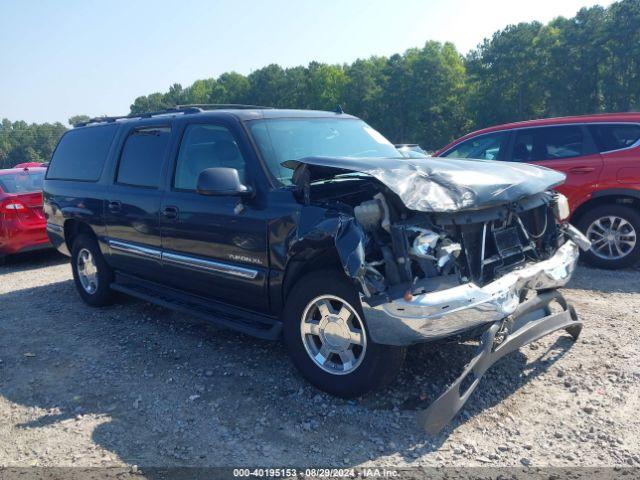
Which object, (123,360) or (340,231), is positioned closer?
(340,231)

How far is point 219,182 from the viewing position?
3793 mm

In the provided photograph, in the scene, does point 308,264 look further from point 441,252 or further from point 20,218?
point 20,218

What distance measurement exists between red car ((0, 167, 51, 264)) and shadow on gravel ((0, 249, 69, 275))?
0.29m

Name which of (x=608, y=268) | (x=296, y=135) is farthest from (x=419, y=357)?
(x=608, y=268)

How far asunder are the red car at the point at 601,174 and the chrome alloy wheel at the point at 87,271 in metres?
5.40

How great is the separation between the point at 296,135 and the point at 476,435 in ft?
8.58

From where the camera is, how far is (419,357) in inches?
163

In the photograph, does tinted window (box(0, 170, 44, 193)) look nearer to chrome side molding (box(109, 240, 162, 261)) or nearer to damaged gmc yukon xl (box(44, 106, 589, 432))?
chrome side molding (box(109, 240, 162, 261))

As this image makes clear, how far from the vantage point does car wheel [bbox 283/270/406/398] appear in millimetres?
3352

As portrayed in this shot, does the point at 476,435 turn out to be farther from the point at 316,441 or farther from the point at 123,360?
the point at 123,360

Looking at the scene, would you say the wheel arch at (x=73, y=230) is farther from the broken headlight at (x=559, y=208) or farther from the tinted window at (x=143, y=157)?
the broken headlight at (x=559, y=208)

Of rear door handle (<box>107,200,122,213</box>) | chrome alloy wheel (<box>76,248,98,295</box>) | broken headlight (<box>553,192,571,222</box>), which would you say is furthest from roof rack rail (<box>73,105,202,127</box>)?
broken headlight (<box>553,192,571,222</box>)

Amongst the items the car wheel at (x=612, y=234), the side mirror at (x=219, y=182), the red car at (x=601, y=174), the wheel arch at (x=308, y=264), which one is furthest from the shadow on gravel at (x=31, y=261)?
the car wheel at (x=612, y=234)

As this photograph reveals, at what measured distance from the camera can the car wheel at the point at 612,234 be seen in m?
6.30
